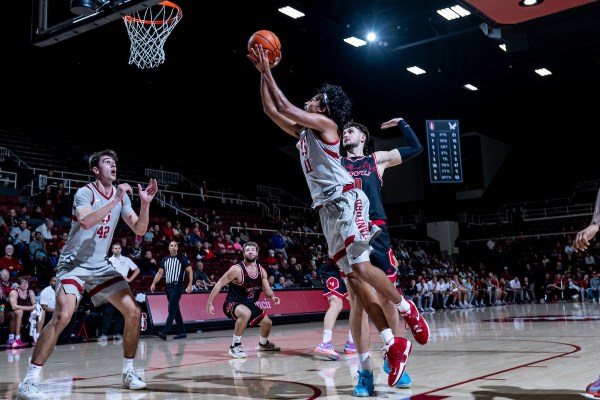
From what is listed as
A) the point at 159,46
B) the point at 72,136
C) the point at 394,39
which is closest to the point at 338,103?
the point at 159,46

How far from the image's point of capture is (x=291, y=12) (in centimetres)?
1611

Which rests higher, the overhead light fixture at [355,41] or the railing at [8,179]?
the overhead light fixture at [355,41]

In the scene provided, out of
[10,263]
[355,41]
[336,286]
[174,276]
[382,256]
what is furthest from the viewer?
[355,41]

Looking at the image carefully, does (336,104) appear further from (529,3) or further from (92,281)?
(529,3)

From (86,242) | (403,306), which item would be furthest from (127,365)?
(403,306)

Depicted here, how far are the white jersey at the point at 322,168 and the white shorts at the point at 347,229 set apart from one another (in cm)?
8

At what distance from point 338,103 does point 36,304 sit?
9225 mm

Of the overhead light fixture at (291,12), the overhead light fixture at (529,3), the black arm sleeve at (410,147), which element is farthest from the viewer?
the overhead light fixture at (291,12)

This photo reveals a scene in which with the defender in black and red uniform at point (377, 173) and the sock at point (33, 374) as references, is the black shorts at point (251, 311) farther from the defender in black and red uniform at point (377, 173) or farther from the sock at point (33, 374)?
the sock at point (33, 374)

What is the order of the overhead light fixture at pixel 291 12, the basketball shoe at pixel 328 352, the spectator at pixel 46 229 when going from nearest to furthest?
the basketball shoe at pixel 328 352 < the spectator at pixel 46 229 < the overhead light fixture at pixel 291 12

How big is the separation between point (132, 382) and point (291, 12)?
13.2 m

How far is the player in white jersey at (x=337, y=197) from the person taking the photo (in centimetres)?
401

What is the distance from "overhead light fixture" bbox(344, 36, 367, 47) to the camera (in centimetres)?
1820

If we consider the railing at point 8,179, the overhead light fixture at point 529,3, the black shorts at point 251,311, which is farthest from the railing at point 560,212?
the black shorts at point 251,311
